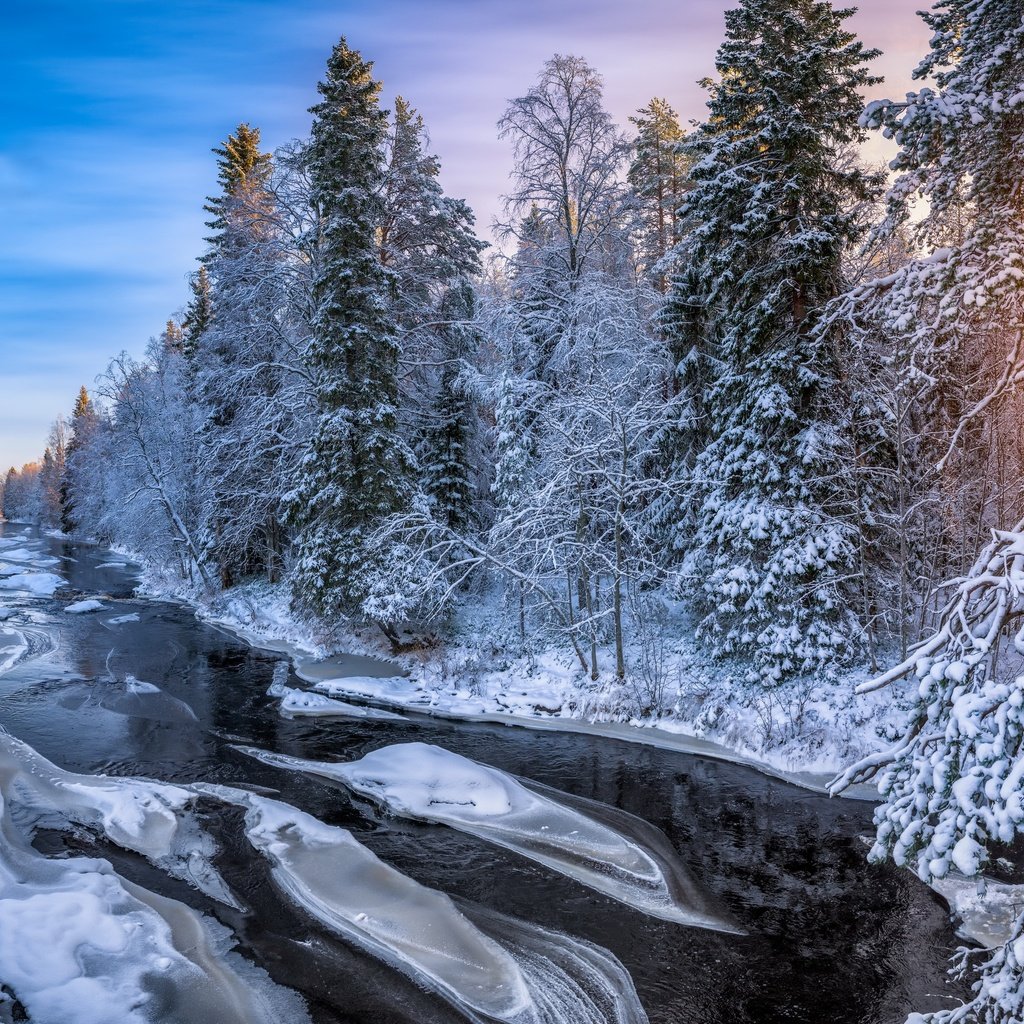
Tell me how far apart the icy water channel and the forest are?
1.32 m

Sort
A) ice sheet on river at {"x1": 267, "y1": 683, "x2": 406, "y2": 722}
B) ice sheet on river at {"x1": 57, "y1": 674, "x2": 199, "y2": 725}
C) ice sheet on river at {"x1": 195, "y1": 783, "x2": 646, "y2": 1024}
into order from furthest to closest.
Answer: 1. ice sheet on river at {"x1": 267, "y1": 683, "x2": 406, "y2": 722}
2. ice sheet on river at {"x1": 57, "y1": 674, "x2": 199, "y2": 725}
3. ice sheet on river at {"x1": 195, "y1": 783, "x2": 646, "y2": 1024}

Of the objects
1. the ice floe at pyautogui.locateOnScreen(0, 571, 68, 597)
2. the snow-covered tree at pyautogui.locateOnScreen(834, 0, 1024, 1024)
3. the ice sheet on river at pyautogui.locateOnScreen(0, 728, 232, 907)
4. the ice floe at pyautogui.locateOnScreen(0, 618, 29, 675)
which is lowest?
the ice floe at pyautogui.locateOnScreen(0, 571, 68, 597)

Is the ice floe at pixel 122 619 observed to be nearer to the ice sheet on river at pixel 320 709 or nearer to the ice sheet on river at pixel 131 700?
the ice sheet on river at pixel 131 700

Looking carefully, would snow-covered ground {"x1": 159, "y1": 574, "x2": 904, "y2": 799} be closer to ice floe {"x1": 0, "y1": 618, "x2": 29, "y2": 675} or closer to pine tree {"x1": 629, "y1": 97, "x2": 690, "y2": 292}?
ice floe {"x1": 0, "y1": 618, "x2": 29, "y2": 675}

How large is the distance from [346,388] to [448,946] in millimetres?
13713

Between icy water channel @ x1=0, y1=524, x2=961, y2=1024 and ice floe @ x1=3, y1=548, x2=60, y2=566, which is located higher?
icy water channel @ x1=0, y1=524, x2=961, y2=1024

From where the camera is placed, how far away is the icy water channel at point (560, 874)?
19.6 ft

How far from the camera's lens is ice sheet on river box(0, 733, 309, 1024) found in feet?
18.3

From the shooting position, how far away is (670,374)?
56.2ft

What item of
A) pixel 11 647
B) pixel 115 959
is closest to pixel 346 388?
pixel 11 647

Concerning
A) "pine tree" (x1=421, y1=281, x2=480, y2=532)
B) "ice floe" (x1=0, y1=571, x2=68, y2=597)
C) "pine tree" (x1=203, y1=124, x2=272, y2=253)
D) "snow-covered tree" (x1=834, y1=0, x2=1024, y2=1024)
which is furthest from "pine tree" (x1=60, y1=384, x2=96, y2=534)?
"snow-covered tree" (x1=834, y1=0, x2=1024, y2=1024)

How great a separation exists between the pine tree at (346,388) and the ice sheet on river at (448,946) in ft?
29.2

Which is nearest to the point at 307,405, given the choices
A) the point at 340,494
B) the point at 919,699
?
the point at 340,494

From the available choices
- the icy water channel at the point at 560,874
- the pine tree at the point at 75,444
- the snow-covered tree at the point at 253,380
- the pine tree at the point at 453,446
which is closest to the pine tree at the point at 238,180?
the snow-covered tree at the point at 253,380
